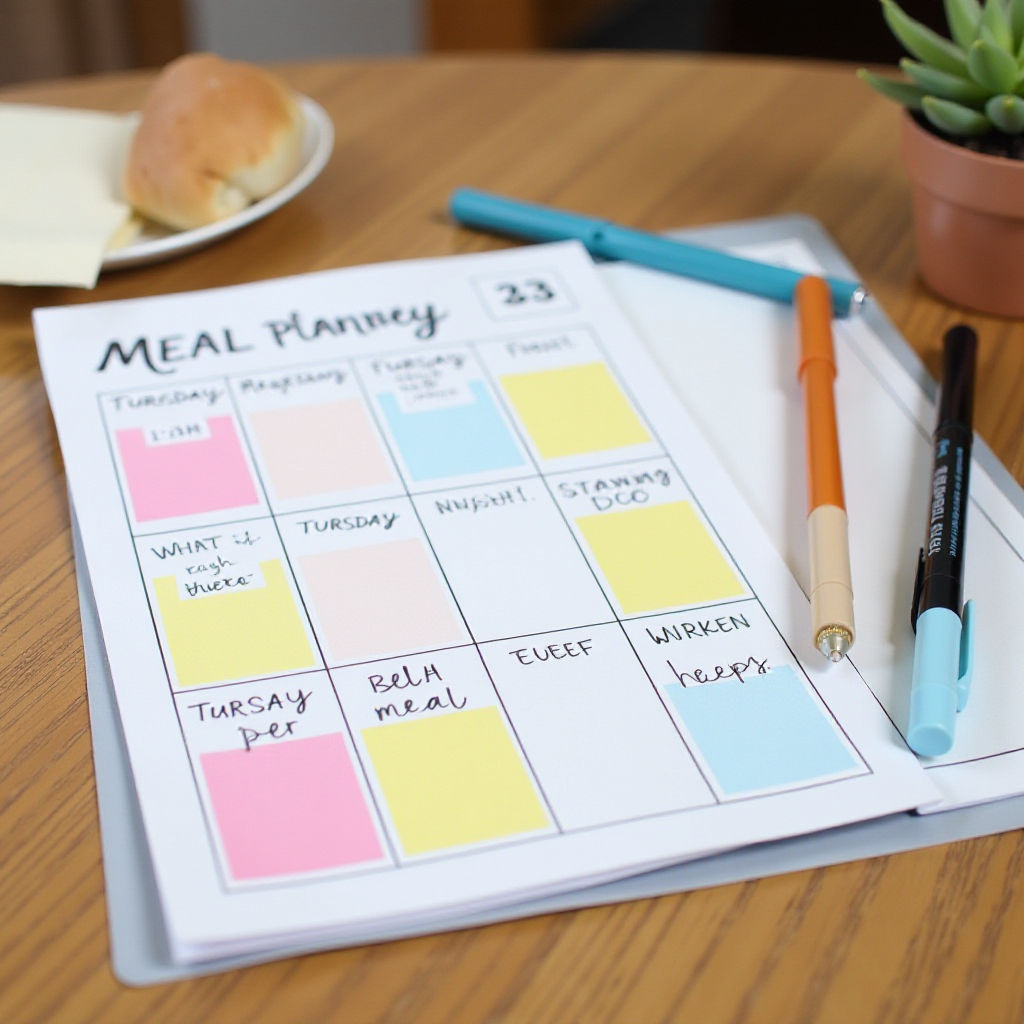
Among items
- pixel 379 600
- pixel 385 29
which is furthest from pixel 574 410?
pixel 385 29

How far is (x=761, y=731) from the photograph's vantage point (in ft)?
1.47

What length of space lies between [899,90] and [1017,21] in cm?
7

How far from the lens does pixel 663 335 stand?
26.7 inches

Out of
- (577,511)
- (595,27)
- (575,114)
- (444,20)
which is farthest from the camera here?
(595,27)

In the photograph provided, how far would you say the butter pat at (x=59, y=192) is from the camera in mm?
686

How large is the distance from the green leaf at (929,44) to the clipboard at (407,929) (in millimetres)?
403

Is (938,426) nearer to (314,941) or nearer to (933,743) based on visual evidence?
(933,743)

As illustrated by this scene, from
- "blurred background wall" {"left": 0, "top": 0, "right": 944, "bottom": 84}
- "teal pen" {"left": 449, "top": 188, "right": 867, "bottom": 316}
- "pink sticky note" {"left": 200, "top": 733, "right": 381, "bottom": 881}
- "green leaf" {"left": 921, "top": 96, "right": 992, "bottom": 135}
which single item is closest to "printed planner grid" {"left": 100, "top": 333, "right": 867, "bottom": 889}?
"pink sticky note" {"left": 200, "top": 733, "right": 381, "bottom": 881}

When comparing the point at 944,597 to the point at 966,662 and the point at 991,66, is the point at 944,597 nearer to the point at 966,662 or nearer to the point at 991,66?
the point at 966,662

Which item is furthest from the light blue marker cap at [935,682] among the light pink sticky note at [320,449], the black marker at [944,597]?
the light pink sticky note at [320,449]

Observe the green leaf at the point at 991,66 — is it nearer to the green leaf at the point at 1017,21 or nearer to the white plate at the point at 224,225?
the green leaf at the point at 1017,21

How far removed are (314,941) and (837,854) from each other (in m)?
0.18

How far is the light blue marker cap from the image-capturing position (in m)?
0.44

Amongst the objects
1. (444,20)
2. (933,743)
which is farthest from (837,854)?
(444,20)
